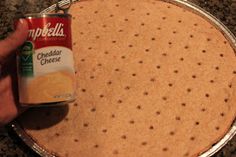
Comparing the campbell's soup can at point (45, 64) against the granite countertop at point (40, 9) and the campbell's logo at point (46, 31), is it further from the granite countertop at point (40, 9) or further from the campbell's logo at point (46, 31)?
the granite countertop at point (40, 9)

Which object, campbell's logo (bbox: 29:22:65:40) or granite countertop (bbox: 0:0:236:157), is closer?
campbell's logo (bbox: 29:22:65:40)

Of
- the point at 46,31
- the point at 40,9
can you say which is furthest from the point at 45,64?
the point at 40,9

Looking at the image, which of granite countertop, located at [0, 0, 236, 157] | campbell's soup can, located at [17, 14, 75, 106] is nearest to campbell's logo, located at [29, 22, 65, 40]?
campbell's soup can, located at [17, 14, 75, 106]

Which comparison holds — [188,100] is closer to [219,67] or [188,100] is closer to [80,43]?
A: [219,67]

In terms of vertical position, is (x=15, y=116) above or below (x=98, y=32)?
below

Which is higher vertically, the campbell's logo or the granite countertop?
the campbell's logo

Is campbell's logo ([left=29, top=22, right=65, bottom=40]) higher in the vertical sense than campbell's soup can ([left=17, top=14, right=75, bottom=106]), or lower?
higher

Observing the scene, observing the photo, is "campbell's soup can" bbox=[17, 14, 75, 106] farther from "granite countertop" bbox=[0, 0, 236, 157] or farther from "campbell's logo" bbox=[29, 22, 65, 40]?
"granite countertop" bbox=[0, 0, 236, 157]

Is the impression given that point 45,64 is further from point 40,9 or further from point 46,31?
point 40,9

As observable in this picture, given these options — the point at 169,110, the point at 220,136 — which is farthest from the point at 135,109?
the point at 220,136
